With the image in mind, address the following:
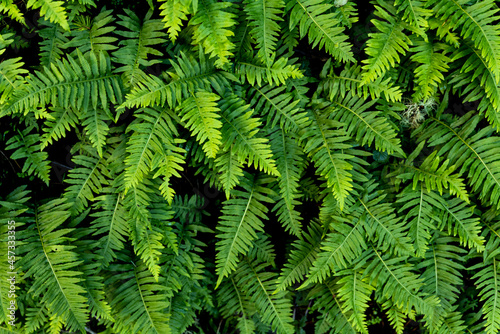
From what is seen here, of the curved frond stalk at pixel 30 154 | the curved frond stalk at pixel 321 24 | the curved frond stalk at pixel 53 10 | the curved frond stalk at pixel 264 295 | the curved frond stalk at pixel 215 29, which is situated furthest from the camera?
the curved frond stalk at pixel 264 295

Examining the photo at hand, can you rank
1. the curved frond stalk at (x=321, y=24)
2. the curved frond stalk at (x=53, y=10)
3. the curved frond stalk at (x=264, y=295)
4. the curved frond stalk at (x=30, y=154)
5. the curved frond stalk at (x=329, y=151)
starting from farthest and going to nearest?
1. the curved frond stalk at (x=264, y=295)
2. the curved frond stalk at (x=30, y=154)
3. the curved frond stalk at (x=329, y=151)
4. the curved frond stalk at (x=321, y=24)
5. the curved frond stalk at (x=53, y=10)

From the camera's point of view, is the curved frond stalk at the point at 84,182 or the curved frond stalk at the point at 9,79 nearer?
the curved frond stalk at the point at 9,79

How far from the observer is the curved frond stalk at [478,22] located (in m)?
2.14

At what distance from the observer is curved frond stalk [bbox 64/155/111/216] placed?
250cm

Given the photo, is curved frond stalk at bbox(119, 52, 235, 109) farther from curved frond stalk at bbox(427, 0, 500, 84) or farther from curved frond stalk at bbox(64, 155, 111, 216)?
curved frond stalk at bbox(427, 0, 500, 84)

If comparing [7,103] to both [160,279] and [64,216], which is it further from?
Result: [160,279]

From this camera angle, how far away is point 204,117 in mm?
Result: 2158

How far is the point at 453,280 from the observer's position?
2619 mm

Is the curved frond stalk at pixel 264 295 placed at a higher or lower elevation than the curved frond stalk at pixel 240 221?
lower

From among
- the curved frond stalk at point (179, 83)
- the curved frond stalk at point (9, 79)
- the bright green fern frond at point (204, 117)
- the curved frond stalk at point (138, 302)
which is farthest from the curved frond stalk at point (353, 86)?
the curved frond stalk at point (9, 79)

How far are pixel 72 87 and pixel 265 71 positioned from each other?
1131 millimetres

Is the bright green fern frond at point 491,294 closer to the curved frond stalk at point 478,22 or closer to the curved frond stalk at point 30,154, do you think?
the curved frond stalk at point 478,22

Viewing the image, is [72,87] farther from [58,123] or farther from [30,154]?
[30,154]

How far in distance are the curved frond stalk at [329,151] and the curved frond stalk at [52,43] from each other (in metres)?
1.59
